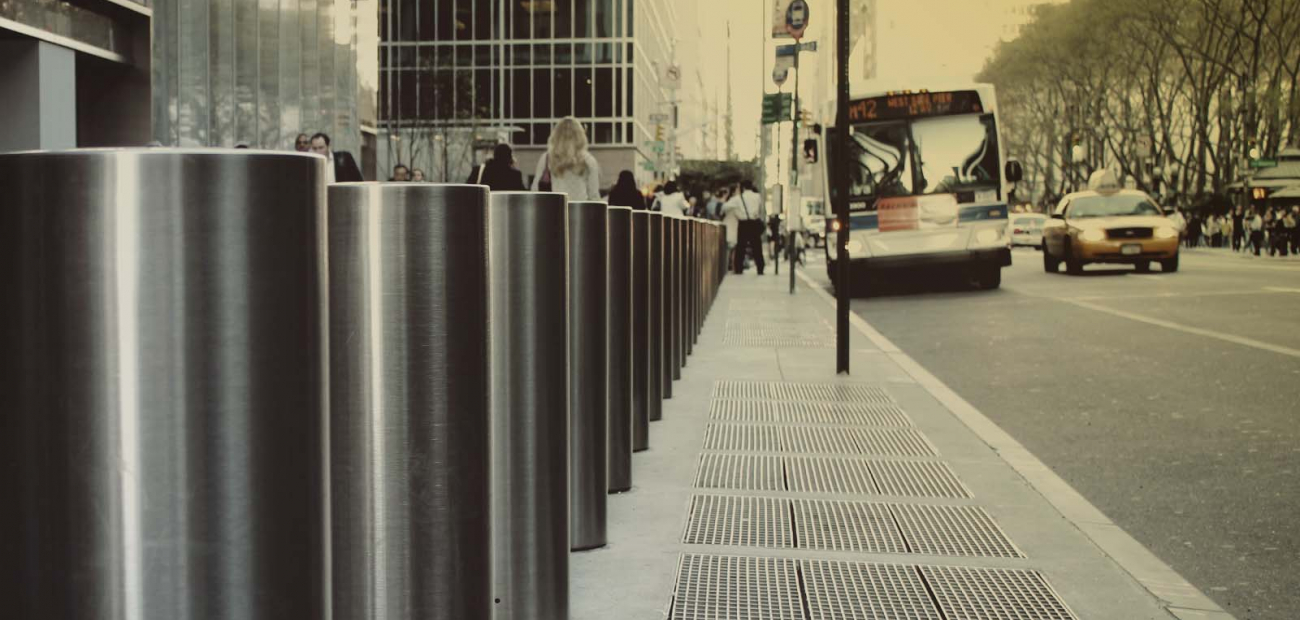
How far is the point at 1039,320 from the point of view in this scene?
16.1 meters

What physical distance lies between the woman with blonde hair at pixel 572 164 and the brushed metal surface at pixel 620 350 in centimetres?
668

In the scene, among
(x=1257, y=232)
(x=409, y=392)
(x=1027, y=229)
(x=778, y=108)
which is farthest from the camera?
(x=1027, y=229)

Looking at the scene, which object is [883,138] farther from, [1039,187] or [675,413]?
[1039,187]

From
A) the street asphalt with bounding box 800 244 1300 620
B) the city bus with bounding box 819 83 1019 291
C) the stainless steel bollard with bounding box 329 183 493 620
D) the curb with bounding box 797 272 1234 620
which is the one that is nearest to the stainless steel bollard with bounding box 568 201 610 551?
the curb with bounding box 797 272 1234 620

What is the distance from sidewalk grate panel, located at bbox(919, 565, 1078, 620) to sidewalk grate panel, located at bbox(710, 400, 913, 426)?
326 cm

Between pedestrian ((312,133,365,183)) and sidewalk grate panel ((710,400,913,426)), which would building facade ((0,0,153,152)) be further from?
sidewalk grate panel ((710,400,913,426))

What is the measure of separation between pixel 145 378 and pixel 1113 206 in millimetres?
28877

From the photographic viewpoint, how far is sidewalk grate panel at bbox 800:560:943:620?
3801 mm

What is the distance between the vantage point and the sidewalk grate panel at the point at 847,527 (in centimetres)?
464

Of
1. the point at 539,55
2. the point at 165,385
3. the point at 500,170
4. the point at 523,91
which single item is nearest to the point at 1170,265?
the point at 500,170

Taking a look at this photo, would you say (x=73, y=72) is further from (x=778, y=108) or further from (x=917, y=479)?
(x=917, y=479)

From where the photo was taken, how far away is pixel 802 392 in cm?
888

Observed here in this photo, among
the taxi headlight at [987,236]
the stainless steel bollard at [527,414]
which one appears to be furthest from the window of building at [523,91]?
the stainless steel bollard at [527,414]

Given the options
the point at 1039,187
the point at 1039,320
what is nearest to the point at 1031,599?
the point at 1039,320
